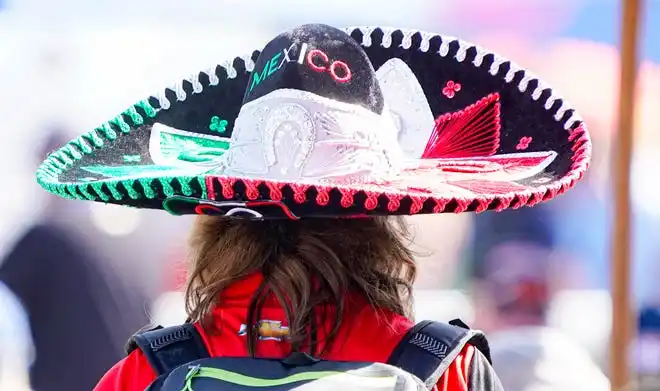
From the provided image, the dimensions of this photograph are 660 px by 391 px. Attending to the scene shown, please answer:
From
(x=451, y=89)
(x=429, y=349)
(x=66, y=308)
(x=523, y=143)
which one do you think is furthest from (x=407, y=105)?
(x=66, y=308)

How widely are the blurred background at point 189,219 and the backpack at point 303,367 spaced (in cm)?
150

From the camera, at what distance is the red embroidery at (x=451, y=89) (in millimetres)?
1507

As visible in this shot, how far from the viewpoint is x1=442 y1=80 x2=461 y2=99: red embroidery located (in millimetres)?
1507

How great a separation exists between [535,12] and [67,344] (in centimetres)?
260

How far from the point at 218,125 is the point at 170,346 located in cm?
50

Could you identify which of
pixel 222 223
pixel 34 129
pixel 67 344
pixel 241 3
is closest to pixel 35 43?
pixel 34 129

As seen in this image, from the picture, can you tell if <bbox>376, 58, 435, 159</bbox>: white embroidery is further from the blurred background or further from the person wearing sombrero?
the blurred background

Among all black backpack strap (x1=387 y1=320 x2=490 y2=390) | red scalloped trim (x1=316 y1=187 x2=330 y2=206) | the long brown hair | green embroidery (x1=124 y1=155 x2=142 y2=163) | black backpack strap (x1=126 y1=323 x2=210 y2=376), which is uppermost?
green embroidery (x1=124 y1=155 x2=142 y2=163)

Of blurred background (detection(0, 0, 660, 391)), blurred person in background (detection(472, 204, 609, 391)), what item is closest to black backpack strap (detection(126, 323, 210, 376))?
blurred background (detection(0, 0, 660, 391))

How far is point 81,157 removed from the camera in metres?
1.42

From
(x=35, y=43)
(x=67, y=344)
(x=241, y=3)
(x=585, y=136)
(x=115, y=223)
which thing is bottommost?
(x=67, y=344)

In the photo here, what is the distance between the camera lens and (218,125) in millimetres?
1524

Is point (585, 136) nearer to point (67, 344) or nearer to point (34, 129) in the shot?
point (67, 344)

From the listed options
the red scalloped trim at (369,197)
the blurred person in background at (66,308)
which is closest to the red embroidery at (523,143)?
the red scalloped trim at (369,197)
